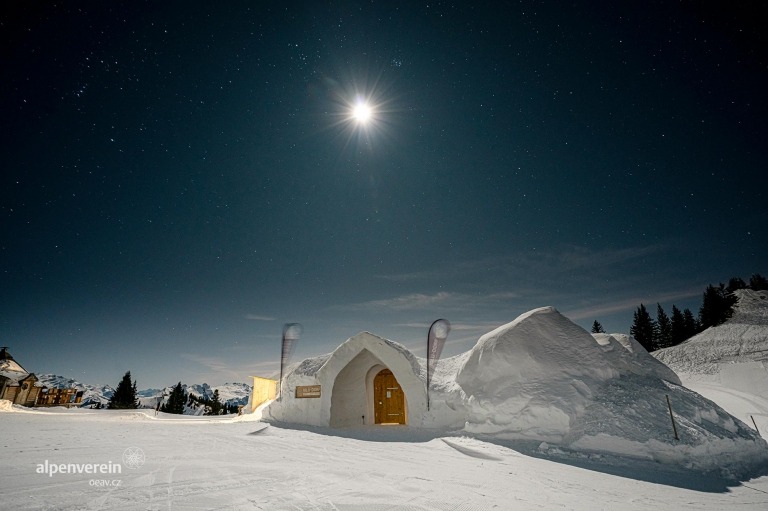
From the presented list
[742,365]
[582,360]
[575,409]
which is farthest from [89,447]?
[742,365]

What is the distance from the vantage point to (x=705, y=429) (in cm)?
755

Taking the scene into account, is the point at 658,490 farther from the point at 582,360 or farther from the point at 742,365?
the point at 742,365

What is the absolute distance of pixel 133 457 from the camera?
5.84 meters

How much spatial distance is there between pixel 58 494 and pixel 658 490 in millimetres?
8357

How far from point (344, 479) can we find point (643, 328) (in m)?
64.0

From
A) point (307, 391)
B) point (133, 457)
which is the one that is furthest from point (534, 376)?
point (133, 457)

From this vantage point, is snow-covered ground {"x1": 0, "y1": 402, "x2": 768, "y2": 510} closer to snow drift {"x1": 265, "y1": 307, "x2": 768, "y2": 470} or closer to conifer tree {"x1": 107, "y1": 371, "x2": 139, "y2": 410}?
snow drift {"x1": 265, "y1": 307, "x2": 768, "y2": 470}

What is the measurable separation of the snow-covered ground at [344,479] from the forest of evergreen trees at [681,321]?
51.8 meters

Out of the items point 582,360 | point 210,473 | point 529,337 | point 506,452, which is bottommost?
point 506,452

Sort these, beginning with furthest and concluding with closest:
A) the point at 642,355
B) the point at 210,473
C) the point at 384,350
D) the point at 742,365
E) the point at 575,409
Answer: the point at 742,365 < the point at 384,350 < the point at 642,355 < the point at 575,409 < the point at 210,473

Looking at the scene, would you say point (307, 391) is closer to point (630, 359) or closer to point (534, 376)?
point (534, 376)

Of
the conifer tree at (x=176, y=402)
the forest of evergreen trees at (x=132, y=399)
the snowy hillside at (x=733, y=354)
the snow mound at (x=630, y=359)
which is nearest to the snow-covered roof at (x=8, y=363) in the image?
the forest of evergreen trees at (x=132, y=399)

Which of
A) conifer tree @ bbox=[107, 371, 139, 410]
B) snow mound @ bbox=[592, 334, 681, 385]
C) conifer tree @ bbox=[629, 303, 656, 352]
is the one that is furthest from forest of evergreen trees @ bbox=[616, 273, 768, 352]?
conifer tree @ bbox=[107, 371, 139, 410]

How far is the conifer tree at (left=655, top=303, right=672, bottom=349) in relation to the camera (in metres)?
51.5
